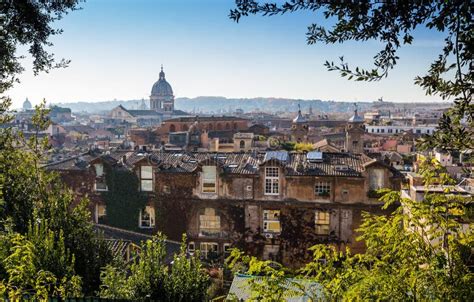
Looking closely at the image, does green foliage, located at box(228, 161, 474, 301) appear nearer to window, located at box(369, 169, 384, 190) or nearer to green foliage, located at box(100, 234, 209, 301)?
green foliage, located at box(100, 234, 209, 301)

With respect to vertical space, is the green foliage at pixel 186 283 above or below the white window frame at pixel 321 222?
above

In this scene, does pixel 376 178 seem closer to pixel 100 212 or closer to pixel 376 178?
pixel 376 178

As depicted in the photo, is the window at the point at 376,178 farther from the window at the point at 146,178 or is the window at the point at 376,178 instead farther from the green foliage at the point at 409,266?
the green foliage at the point at 409,266

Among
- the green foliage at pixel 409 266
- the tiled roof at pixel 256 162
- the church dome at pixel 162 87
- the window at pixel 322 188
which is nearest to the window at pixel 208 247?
the tiled roof at pixel 256 162

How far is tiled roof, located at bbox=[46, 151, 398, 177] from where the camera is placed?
→ 24938 mm

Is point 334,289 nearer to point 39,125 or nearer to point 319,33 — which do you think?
point 319,33

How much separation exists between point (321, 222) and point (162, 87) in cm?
14733

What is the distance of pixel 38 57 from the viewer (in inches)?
303

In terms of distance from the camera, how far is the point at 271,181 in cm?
2534

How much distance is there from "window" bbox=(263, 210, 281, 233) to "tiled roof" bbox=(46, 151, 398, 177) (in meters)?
2.25

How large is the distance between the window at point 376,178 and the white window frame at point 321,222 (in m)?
2.75

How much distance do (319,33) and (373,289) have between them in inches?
110

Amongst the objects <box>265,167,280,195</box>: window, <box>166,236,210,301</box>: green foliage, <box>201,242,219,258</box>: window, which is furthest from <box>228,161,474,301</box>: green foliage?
<box>201,242,219,258</box>: window

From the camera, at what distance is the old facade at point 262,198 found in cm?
2456
